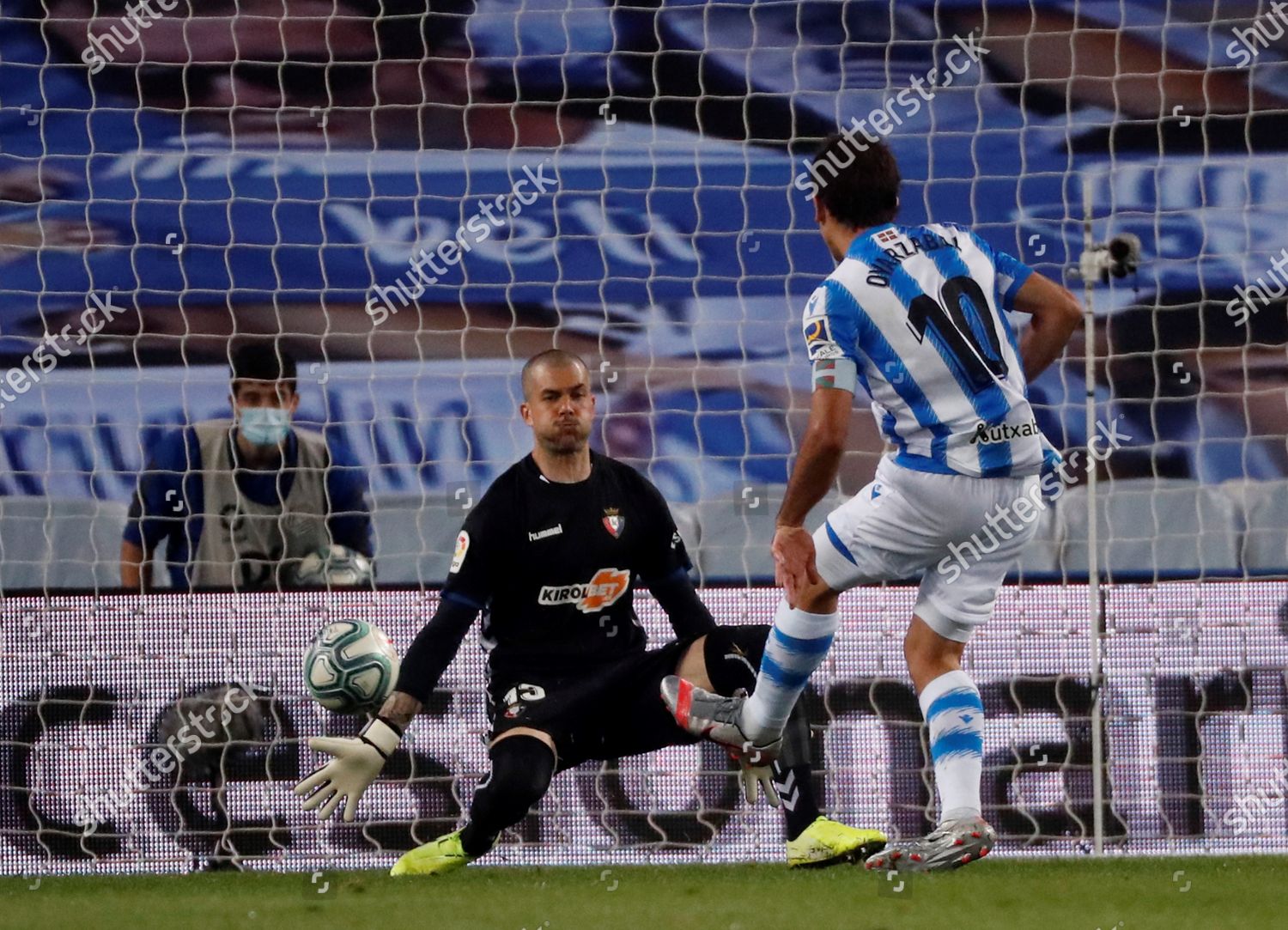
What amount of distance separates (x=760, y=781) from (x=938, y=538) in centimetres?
120

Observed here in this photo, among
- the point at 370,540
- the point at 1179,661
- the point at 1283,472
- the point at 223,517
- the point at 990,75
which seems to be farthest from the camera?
the point at 990,75

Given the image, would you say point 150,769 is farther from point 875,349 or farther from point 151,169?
point 151,169

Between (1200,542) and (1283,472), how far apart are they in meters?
1.87

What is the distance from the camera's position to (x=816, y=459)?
4.42 metres

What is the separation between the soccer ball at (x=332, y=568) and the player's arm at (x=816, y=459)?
9.05 ft

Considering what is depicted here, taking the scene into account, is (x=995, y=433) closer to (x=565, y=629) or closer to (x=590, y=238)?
(x=565, y=629)

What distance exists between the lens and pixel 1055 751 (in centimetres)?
634

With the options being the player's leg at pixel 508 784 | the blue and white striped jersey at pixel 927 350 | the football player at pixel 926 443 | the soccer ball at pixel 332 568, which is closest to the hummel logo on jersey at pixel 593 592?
the player's leg at pixel 508 784

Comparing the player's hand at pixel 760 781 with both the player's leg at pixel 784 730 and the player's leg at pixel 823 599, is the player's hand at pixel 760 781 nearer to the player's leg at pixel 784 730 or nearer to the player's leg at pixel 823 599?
the player's leg at pixel 784 730

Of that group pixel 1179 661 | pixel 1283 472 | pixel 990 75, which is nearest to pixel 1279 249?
pixel 1283 472

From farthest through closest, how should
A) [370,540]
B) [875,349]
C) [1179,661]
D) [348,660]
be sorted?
[370,540] < [1179,661] < [348,660] < [875,349]

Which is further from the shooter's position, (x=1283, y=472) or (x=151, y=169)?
(x=151, y=169)

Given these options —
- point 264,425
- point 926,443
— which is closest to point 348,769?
point 926,443

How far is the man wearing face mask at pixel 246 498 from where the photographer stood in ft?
23.5
